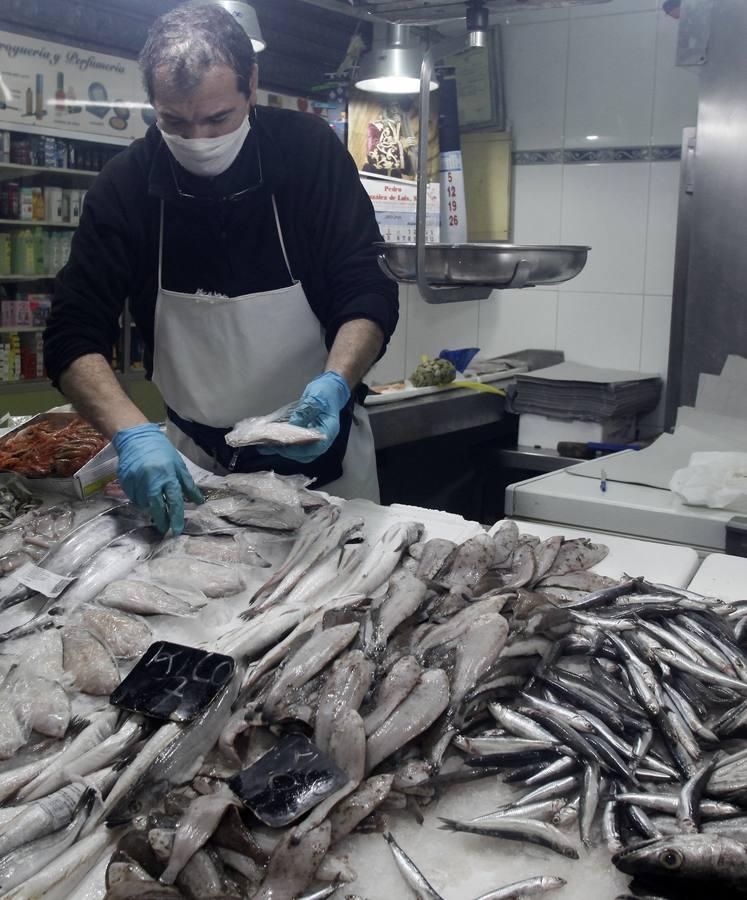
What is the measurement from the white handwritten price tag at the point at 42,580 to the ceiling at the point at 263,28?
4704 mm

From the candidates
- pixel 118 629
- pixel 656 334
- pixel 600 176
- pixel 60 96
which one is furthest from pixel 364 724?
pixel 60 96

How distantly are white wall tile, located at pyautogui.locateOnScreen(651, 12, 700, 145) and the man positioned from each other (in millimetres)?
3234

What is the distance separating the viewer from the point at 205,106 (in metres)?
2.58

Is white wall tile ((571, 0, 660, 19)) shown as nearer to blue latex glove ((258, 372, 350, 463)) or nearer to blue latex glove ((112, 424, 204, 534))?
blue latex glove ((258, 372, 350, 463))

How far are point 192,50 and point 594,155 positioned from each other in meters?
3.83

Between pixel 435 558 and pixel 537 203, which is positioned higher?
pixel 537 203

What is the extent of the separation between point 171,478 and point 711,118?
3.01 meters

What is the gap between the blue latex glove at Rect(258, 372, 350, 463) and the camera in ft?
8.00

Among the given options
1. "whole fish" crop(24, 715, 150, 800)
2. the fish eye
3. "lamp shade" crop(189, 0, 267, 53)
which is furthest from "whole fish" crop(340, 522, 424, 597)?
"lamp shade" crop(189, 0, 267, 53)

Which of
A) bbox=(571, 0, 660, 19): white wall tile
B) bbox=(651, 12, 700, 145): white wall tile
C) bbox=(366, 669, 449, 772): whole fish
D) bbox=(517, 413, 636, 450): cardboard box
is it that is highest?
bbox=(571, 0, 660, 19): white wall tile

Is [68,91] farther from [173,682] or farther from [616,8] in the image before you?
[173,682]

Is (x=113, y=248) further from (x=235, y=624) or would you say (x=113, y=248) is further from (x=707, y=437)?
(x=707, y=437)

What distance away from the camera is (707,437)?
11.8 feet

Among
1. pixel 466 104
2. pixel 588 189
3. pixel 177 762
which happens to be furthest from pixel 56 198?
pixel 177 762
